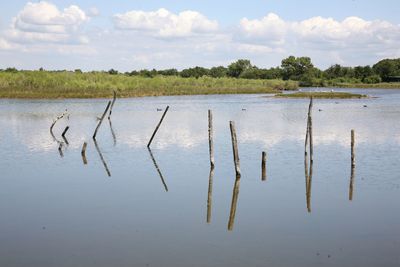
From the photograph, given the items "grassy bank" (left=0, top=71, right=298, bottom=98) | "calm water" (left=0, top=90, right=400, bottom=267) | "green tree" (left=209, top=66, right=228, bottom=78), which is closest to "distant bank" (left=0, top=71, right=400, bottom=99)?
"grassy bank" (left=0, top=71, right=298, bottom=98)

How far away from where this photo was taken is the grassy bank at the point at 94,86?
87.2 meters

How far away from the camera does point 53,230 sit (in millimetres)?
15953

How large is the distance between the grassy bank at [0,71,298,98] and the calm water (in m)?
51.7

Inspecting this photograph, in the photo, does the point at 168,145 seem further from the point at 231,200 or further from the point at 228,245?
the point at 228,245

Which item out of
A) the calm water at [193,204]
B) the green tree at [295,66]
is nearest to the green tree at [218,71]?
the green tree at [295,66]

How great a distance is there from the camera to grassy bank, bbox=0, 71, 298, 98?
87.2 metres

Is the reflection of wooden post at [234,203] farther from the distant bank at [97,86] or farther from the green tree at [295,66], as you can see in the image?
the green tree at [295,66]

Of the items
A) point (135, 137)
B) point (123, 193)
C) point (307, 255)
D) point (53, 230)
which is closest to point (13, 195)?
point (123, 193)

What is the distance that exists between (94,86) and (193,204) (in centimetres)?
7695

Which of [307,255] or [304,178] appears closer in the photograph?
[307,255]

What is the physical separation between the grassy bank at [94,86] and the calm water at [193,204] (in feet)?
170

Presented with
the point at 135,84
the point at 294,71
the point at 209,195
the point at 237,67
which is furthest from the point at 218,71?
the point at 209,195

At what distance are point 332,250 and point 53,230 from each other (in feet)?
23.6

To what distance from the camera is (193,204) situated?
62.1 ft
